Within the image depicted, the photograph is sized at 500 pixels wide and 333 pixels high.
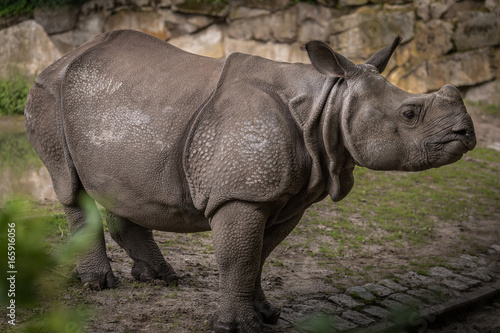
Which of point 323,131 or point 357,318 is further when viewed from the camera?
point 357,318

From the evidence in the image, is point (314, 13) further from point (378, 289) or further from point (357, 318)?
point (357, 318)

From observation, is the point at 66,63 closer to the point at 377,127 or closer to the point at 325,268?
the point at 377,127

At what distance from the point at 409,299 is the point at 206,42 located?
33.5 ft

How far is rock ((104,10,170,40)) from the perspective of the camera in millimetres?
14195

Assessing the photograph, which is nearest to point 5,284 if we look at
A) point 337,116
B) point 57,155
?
point 337,116

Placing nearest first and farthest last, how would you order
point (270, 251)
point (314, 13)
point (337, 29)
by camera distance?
point (270, 251) → point (337, 29) → point (314, 13)

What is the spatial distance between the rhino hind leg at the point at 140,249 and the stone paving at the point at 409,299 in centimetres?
108

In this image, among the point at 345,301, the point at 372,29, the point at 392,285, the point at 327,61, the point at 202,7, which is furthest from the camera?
the point at 202,7

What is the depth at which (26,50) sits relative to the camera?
13.2 m

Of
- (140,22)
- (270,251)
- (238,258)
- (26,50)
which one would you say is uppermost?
(140,22)

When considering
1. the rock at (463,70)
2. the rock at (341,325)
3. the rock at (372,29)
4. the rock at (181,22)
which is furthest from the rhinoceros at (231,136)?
the rock at (181,22)

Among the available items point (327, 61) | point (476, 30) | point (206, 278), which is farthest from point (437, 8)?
point (327, 61)

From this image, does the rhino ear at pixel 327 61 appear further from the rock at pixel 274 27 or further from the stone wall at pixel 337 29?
the rock at pixel 274 27

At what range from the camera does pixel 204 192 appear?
155 inches
